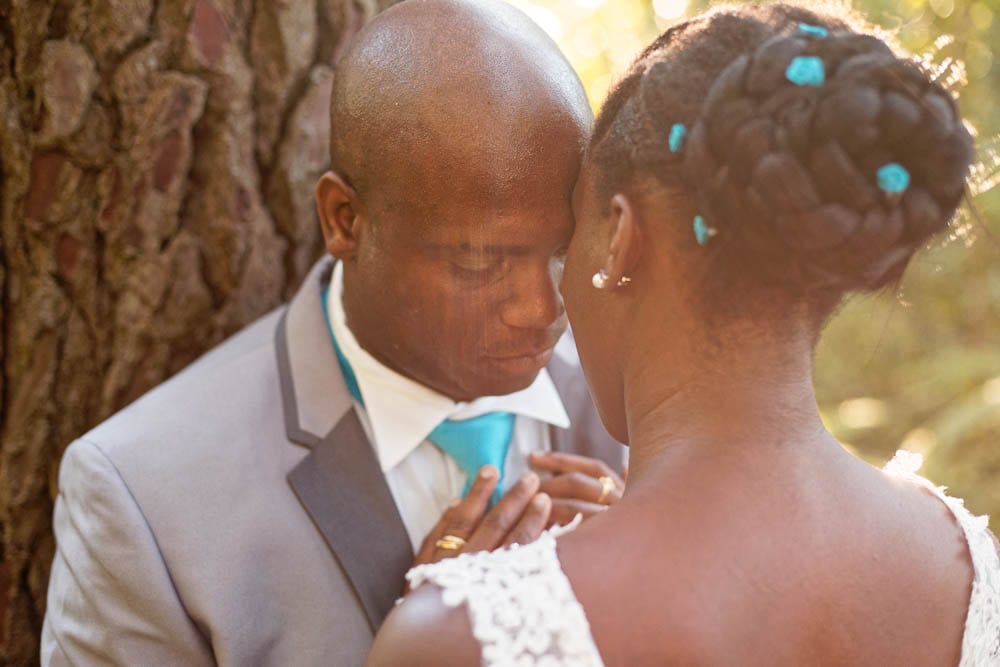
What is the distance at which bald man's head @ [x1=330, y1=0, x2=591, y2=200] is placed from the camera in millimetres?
2010

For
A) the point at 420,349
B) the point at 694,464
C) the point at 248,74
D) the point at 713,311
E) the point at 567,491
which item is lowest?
the point at 567,491

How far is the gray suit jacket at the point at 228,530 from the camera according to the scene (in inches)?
79.7

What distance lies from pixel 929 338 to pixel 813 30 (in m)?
4.34

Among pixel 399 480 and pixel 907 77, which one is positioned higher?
pixel 907 77

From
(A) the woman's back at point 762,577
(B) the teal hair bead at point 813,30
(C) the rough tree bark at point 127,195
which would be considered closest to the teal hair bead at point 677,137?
(B) the teal hair bead at point 813,30

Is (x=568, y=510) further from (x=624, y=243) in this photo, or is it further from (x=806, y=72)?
(x=806, y=72)

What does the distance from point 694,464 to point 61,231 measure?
186 cm

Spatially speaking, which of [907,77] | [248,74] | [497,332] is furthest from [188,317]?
[907,77]

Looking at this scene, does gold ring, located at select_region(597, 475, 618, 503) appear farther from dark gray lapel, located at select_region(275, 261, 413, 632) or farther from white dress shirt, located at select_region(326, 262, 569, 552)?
dark gray lapel, located at select_region(275, 261, 413, 632)

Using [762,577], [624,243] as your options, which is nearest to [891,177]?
[624,243]

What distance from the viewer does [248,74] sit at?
105 inches

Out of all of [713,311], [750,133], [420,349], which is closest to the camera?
[750,133]

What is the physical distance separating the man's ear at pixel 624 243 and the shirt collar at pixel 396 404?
35.3 inches

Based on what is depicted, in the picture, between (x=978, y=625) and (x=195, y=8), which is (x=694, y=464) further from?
(x=195, y=8)
